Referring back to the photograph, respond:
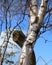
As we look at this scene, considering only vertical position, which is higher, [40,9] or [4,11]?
[4,11]

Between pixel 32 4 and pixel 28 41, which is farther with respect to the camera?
pixel 32 4

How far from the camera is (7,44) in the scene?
688cm

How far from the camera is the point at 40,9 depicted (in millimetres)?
4914

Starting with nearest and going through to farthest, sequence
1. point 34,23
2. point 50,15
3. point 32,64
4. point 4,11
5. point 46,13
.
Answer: point 32,64 → point 34,23 → point 46,13 → point 50,15 → point 4,11

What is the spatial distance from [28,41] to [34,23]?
16.5 inches

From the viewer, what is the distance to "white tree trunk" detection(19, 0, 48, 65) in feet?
14.6

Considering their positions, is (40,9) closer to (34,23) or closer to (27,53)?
(34,23)

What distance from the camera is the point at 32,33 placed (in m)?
4.61

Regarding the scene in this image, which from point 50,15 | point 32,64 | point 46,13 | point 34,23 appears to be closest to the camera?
point 32,64

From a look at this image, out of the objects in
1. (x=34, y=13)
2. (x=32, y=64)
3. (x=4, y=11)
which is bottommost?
(x=32, y=64)

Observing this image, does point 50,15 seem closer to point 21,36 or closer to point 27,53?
point 21,36

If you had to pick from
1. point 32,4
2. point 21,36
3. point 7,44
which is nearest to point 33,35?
point 21,36

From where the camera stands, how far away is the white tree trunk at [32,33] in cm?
444

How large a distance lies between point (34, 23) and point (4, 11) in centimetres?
224
